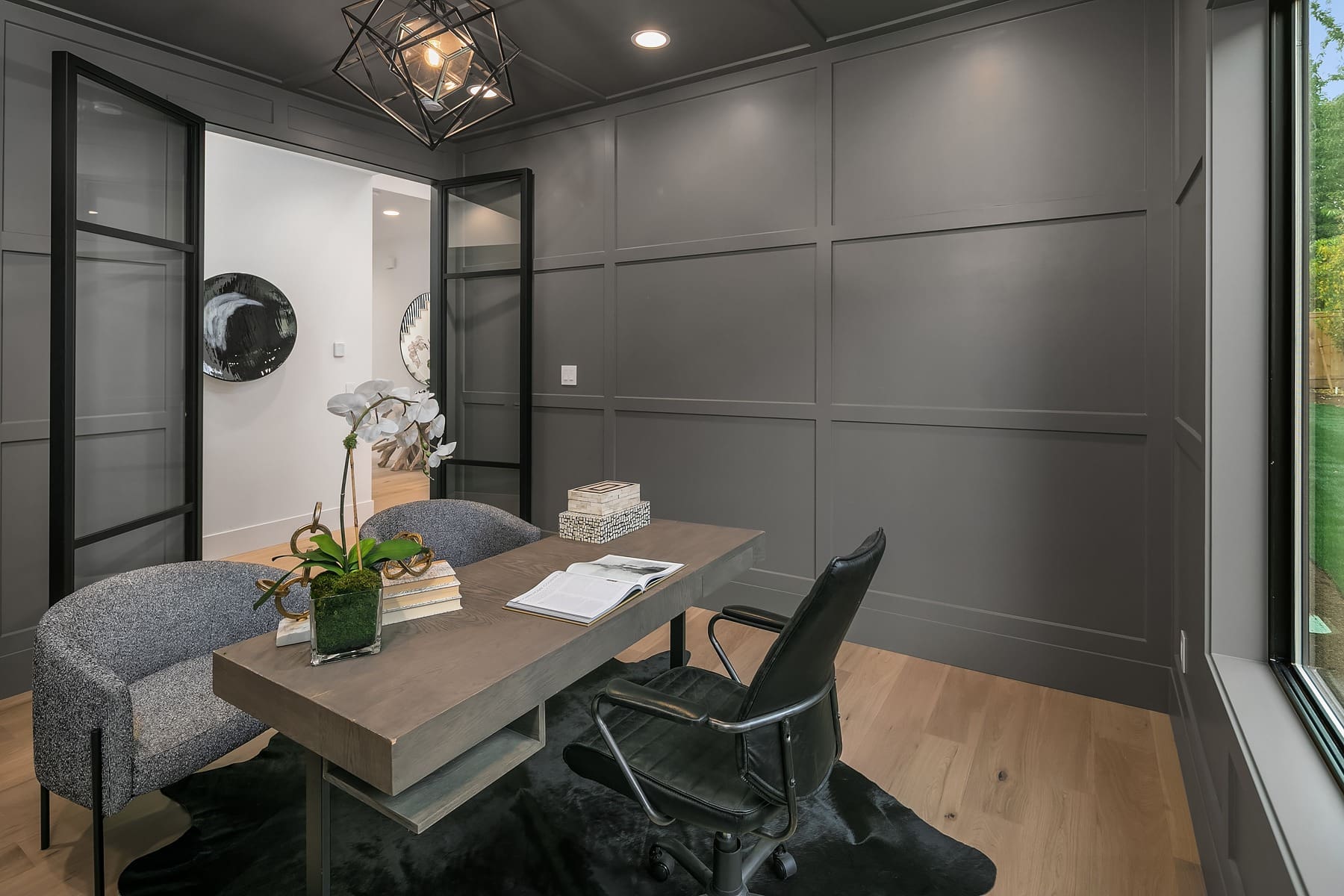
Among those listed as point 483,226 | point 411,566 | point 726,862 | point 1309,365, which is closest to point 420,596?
point 411,566

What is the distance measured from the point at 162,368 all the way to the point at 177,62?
4.67 ft

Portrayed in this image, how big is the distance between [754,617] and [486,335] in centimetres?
302

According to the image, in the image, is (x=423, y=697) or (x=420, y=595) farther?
(x=420, y=595)

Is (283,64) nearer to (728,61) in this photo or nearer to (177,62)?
(177,62)

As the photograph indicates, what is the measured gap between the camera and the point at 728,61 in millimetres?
3219

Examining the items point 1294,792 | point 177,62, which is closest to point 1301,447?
point 1294,792

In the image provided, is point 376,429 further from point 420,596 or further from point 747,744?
point 747,744

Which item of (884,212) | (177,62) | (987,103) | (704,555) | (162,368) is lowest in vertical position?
(704,555)

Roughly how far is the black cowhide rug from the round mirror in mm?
6369

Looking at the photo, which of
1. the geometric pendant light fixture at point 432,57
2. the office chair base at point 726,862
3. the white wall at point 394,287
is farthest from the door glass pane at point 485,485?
the white wall at point 394,287

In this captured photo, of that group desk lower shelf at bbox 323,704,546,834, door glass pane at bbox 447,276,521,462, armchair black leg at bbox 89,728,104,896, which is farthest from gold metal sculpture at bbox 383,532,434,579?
door glass pane at bbox 447,276,521,462

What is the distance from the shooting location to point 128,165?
8.64 ft

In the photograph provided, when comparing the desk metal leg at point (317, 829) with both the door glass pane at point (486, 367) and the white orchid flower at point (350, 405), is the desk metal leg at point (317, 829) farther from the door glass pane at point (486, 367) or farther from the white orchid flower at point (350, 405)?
the door glass pane at point (486, 367)

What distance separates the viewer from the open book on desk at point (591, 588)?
62.2 inches
